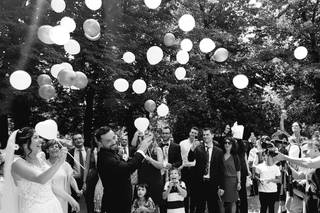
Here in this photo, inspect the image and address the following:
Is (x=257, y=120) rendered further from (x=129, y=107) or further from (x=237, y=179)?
(x=237, y=179)

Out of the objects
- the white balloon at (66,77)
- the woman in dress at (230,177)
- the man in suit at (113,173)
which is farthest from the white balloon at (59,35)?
the woman in dress at (230,177)

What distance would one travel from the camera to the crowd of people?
4.52 meters

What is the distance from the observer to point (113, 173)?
4844mm

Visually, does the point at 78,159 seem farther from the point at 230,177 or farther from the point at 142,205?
the point at 230,177

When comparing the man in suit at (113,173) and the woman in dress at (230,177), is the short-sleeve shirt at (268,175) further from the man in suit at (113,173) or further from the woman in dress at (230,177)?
the man in suit at (113,173)

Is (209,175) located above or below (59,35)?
below

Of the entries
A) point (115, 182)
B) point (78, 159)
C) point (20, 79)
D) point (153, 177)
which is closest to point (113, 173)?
point (115, 182)

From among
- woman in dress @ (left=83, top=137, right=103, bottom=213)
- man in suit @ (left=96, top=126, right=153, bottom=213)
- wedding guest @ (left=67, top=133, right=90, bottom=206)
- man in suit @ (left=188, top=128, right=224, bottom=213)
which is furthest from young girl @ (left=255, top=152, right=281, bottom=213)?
man in suit @ (left=96, top=126, right=153, bottom=213)

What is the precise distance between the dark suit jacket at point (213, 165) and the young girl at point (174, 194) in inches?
39.3

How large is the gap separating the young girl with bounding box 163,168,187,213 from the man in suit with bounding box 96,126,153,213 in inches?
90.7

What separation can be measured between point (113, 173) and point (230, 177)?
13.1 ft

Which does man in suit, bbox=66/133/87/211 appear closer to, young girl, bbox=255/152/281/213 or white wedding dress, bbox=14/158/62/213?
young girl, bbox=255/152/281/213

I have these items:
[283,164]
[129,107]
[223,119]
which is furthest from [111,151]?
[223,119]

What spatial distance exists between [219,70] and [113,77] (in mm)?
5700
